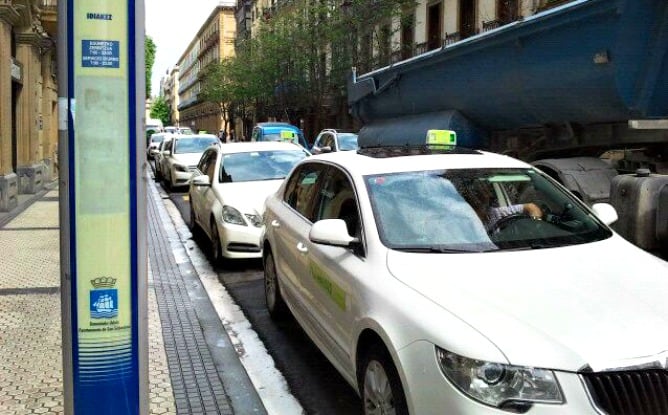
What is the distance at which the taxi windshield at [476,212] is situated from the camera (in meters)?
3.95

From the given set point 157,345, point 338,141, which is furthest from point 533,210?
point 338,141

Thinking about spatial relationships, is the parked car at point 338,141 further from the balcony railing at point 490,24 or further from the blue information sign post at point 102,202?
the blue information sign post at point 102,202

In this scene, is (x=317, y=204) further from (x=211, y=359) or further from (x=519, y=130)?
(x=519, y=130)

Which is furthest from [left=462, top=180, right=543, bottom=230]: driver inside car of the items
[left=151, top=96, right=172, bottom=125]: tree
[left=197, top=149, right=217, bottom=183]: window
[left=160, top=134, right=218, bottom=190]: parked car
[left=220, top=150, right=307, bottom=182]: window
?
[left=151, top=96, right=172, bottom=125]: tree

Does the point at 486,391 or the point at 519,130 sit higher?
the point at 519,130

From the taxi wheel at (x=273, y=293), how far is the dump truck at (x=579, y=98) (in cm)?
364

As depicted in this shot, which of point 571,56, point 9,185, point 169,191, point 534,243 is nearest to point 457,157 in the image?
point 534,243

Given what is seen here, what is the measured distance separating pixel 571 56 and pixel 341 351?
15.8 feet

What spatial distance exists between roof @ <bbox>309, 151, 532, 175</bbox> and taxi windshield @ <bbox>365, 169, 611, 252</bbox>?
0.20 feet

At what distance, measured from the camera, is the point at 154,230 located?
11.5 meters

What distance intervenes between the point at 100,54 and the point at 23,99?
14.9 meters

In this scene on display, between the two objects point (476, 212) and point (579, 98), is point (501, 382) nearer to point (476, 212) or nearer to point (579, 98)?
point (476, 212)

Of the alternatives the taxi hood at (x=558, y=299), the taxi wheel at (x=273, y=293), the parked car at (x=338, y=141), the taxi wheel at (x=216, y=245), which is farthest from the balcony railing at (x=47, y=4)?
the taxi hood at (x=558, y=299)

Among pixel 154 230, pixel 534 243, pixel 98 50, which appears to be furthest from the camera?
pixel 154 230
